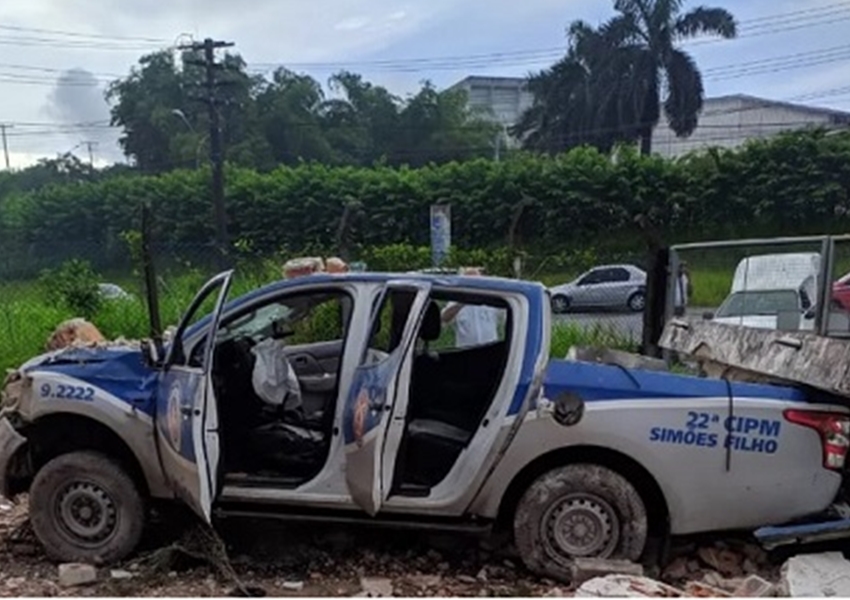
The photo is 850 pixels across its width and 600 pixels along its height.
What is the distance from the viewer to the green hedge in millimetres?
27797

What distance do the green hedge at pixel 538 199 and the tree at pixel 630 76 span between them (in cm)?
1512

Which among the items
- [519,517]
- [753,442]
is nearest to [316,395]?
[519,517]

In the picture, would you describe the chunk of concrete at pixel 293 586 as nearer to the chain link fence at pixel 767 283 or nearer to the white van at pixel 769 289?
the chain link fence at pixel 767 283

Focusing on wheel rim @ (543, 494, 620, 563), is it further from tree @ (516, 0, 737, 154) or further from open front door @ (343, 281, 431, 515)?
tree @ (516, 0, 737, 154)

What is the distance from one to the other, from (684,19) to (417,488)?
43688 millimetres

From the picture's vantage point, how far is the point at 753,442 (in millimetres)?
4648

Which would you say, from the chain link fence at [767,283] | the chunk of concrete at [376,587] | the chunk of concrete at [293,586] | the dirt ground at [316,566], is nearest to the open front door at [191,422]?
the dirt ground at [316,566]

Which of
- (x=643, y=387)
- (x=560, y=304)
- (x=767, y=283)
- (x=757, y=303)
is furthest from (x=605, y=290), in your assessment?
(x=643, y=387)

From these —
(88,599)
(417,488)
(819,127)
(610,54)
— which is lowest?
(88,599)

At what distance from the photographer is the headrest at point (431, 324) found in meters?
5.07

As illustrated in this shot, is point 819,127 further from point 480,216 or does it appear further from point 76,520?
point 76,520

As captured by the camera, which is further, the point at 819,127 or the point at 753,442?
the point at 819,127

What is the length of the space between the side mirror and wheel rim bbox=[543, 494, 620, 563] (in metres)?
2.36

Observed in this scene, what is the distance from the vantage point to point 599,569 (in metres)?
4.44
